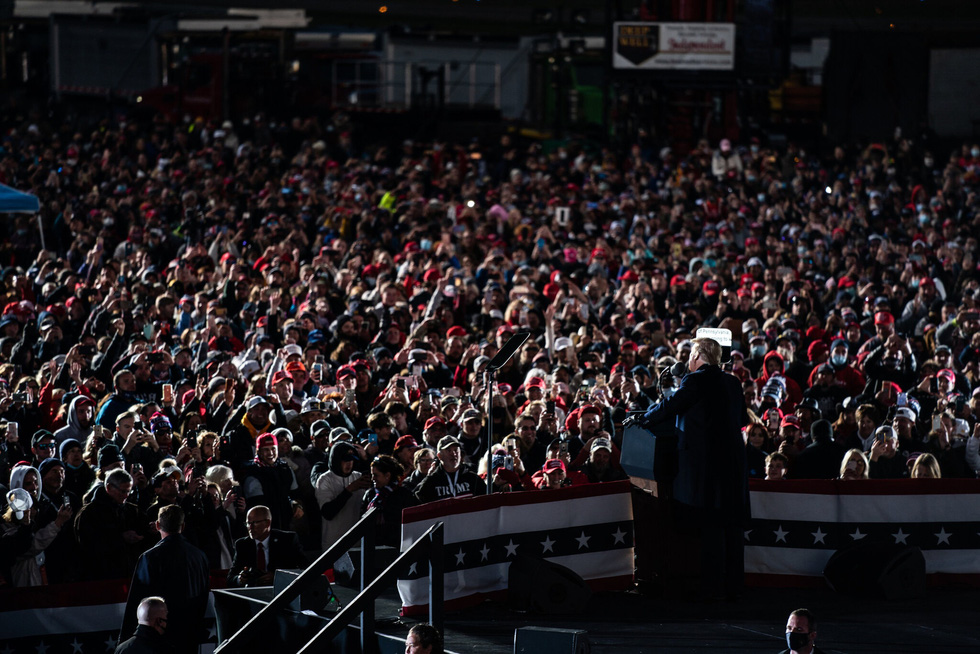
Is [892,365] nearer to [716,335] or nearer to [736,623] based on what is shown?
[716,335]

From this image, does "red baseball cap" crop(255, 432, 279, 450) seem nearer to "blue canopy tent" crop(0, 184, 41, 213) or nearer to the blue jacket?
the blue jacket

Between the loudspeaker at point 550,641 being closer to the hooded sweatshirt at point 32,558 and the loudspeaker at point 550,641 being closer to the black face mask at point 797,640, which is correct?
the black face mask at point 797,640

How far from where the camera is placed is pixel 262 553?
1003 centimetres

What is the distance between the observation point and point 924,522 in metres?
9.85

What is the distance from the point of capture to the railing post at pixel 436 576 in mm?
7875

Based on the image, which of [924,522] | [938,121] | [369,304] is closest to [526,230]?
[369,304]

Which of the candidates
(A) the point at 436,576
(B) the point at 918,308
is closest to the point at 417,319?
(B) the point at 918,308

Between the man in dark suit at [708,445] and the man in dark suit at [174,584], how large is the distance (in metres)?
2.90

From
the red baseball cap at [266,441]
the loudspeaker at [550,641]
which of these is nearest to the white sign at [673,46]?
the red baseball cap at [266,441]

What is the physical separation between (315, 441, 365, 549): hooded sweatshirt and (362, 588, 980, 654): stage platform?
75.5 inches

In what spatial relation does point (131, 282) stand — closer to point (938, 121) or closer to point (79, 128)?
point (79, 128)

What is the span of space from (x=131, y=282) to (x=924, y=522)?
42.9ft

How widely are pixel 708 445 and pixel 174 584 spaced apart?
3.33 m

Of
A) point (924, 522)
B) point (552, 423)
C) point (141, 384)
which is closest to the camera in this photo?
point (924, 522)
